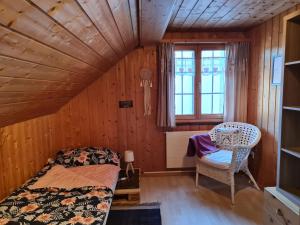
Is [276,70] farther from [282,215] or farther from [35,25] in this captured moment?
[35,25]

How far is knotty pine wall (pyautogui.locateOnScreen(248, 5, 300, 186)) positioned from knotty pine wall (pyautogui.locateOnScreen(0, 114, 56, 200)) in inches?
111

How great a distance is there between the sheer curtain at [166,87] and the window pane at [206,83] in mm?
494

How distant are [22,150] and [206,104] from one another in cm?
253

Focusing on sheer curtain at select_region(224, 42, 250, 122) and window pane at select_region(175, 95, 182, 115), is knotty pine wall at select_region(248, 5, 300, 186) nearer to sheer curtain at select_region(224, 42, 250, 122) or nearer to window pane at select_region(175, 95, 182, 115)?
sheer curtain at select_region(224, 42, 250, 122)

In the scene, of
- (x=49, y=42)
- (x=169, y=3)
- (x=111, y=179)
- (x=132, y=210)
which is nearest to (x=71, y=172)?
(x=111, y=179)

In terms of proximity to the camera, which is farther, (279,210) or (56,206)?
(56,206)

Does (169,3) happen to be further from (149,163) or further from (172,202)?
(149,163)

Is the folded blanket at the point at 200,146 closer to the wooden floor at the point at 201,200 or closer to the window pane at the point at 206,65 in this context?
the wooden floor at the point at 201,200

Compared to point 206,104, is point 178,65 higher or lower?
higher

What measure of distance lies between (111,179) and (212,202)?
1235 mm

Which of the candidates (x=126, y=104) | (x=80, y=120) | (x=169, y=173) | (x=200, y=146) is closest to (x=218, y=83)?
(x=200, y=146)

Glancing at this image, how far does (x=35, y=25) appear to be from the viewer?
958 mm

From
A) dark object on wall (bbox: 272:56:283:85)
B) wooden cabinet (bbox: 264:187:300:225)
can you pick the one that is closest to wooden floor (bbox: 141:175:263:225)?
wooden cabinet (bbox: 264:187:300:225)

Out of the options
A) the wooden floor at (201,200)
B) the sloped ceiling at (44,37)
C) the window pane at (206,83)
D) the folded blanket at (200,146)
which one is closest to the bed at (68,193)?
the wooden floor at (201,200)
